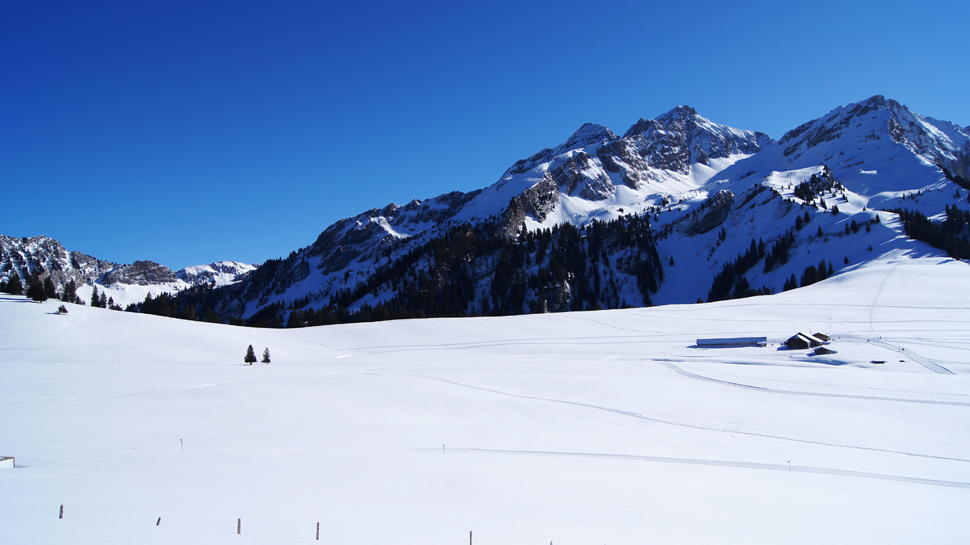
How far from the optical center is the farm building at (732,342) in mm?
46781

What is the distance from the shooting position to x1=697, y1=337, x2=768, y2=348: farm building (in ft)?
153

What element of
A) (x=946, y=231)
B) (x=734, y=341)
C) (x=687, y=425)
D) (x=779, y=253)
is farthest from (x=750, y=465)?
(x=946, y=231)

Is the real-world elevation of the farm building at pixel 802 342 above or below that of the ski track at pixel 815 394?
above

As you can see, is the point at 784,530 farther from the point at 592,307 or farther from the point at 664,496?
the point at 592,307

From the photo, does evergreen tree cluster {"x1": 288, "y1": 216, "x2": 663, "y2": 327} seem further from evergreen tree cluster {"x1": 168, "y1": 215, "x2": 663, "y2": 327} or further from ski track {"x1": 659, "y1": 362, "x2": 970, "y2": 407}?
ski track {"x1": 659, "y1": 362, "x2": 970, "y2": 407}

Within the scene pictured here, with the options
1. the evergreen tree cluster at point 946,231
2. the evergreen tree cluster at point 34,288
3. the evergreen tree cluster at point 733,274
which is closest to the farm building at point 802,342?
the evergreen tree cluster at point 946,231

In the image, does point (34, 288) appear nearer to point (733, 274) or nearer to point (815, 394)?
point (815, 394)

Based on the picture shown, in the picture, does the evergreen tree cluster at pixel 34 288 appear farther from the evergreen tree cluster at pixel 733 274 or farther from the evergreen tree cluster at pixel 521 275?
the evergreen tree cluster at pixel 733 274

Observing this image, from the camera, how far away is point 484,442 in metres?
20.0

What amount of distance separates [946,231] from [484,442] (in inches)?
5191

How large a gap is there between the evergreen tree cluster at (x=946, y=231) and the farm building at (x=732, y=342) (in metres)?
76.1

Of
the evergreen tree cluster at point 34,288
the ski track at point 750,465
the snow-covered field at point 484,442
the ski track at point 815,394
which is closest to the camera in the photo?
the snow-covered field at point 484,442

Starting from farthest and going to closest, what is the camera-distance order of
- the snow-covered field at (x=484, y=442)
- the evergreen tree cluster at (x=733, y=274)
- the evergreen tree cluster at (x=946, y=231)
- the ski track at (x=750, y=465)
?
1. the evergreen tree cluster at (x=733, y=274)
2. the evergreen tree cluster at (x=946, y=231)
3. the ski track at (x=750, y=465)
4. the snow-covered field at (x=484, y=442)

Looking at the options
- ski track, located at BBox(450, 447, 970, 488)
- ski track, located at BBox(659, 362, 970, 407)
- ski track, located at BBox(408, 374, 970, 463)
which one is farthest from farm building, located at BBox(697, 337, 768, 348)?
ski track, located at BBox(450, 447, 970, 488)
